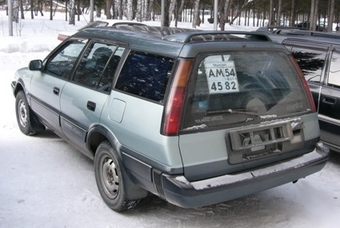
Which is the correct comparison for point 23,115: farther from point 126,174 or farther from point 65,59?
point 126,174

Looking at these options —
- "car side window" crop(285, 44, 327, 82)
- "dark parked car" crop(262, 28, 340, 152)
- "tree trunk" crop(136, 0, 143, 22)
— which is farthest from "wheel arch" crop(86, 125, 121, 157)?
"tree trunk" crop(136, 0, 143, 22)

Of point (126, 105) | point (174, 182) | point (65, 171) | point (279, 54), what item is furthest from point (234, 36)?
point (65, 171)

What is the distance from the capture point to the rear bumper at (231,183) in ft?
9.93

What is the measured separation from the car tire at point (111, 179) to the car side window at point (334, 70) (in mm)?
3034

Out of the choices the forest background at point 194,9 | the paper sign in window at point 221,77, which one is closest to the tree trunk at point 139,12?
the forest background at point 194,9

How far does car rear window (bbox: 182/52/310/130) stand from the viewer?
3.18 metres

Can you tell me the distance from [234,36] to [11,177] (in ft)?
9.22

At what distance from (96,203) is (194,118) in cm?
148

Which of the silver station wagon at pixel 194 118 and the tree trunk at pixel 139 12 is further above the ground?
the tree trunk at pixel 139 12

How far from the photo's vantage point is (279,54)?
3654mm

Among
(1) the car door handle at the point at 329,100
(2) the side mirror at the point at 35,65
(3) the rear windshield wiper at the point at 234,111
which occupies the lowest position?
(1) the car door handle at the point at 329,100

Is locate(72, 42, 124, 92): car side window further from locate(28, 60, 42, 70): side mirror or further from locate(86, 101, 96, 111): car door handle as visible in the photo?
locate(28, 60, 42, 70): side mirror

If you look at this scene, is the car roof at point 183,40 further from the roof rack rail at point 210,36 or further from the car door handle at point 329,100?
the car door handle at point 329,100

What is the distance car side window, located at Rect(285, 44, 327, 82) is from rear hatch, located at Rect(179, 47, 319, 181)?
1800mm
